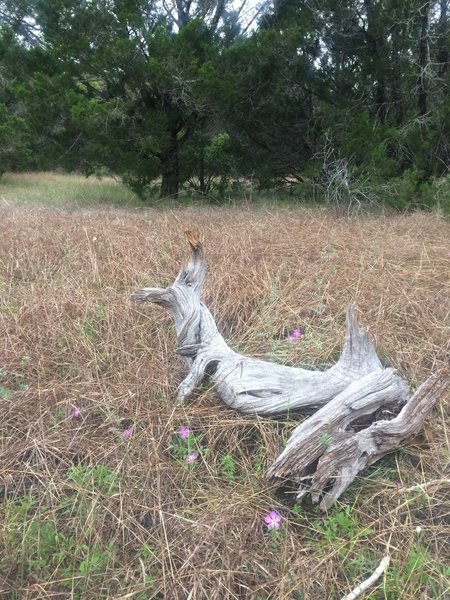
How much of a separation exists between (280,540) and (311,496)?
17 cm

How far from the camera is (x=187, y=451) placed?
73.2 inches

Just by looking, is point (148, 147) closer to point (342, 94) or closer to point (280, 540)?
point (342, 94)

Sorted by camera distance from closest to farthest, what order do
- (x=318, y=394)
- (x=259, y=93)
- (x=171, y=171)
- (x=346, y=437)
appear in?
(x=346, y=437) < (x=318, y=394) < (x=259, y=93) < (x=171, y=171)

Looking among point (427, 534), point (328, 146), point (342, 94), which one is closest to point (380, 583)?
point (427, 534)

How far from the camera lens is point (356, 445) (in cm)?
171

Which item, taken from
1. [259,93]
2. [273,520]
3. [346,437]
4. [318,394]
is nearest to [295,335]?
[318,394]

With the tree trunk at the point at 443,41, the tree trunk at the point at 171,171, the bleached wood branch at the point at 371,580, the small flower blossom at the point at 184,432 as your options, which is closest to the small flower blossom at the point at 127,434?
the small flower blossom at the point at 184,432

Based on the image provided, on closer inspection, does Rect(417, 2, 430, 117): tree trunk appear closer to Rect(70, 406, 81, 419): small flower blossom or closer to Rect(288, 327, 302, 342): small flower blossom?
Rect(288, 327, 302, 342): small flower blossom

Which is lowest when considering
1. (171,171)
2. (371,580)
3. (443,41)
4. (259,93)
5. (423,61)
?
(371,580)

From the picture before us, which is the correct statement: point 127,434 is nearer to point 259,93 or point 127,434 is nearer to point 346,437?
point 346,437

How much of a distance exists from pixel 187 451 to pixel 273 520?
0.41 metres

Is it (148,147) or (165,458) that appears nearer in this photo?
(165,458)

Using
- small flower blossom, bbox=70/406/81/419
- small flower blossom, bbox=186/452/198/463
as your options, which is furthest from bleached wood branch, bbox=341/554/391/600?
small flower blossom, bbox=70/406/81/419

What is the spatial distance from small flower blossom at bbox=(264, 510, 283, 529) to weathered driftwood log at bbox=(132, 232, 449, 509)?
0.10 meters
